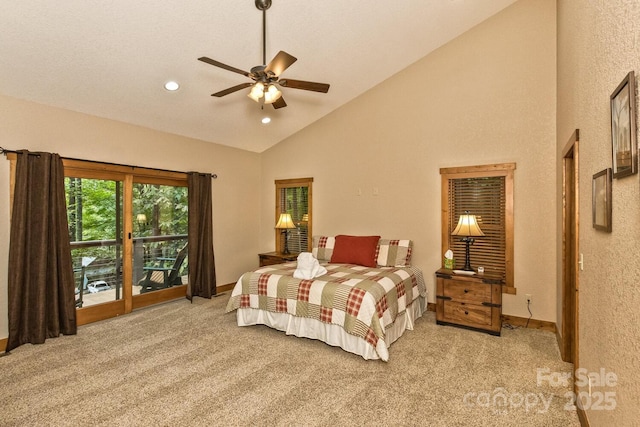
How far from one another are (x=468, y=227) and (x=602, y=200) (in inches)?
84.9

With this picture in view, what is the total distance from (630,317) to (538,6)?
13.1 feet

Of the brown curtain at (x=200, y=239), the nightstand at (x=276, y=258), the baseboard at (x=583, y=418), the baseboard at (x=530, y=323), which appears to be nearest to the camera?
the baseboard at (x=583, y=418)

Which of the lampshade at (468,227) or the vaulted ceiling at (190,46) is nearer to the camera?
the vaulted ceiling at (190,46)

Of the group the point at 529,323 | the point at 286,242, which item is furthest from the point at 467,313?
the point at 286,242

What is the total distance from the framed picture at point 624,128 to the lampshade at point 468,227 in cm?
236

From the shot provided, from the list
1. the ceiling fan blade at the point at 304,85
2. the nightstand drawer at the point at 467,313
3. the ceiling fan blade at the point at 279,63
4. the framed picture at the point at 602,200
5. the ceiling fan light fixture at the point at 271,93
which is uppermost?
the ceiling fan blade at the point at 279,63

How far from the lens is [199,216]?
16.9 feet

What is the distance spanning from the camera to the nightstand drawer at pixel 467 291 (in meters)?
3.58

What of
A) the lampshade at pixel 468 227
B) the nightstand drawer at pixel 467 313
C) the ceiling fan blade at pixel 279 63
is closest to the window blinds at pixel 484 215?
the lampshade at pixel 468 227

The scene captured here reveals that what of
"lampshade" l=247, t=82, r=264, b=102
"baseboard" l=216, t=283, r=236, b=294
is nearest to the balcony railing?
"baseboard" l=216, t=283, r=236, b=294

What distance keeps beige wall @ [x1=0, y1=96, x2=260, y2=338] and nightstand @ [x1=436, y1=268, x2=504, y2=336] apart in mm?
3673

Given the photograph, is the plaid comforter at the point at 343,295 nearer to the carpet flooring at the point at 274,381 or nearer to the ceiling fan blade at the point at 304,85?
the carpet flooring at the point at 274,381

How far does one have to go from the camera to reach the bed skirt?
2.94 meters

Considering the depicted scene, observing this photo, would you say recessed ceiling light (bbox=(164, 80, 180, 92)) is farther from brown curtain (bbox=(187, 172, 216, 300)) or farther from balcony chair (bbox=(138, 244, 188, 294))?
balcony chair (bbox=(138, 244, 188, 294))
